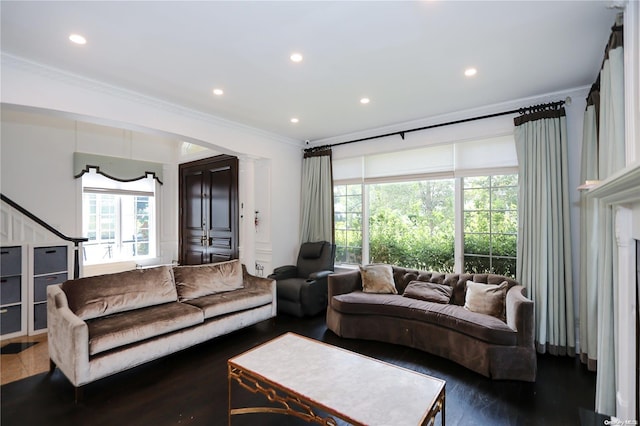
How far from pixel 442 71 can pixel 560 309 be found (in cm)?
264

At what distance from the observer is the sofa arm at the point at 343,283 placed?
12.3 ft

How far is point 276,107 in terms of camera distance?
3.62 m

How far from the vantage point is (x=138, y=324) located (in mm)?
2645

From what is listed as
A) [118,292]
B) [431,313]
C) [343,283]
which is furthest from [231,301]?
[431,313]

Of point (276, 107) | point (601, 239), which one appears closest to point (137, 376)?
point (276, 107)

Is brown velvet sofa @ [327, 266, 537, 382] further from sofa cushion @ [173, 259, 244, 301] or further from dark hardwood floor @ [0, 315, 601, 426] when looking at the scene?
sofa cushion @ [173, 259, 244, 301]

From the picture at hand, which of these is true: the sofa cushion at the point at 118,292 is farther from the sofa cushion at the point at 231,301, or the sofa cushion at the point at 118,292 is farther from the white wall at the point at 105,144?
the white wall at the point at 105,144

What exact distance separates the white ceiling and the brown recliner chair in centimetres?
229

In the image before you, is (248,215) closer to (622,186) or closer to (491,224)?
(491,224)

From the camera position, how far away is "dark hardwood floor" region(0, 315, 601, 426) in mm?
2090

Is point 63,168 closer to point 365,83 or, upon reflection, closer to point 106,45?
point 106,45

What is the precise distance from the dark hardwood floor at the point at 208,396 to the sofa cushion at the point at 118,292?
579 millimetres

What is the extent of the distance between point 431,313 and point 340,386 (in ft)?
5.31

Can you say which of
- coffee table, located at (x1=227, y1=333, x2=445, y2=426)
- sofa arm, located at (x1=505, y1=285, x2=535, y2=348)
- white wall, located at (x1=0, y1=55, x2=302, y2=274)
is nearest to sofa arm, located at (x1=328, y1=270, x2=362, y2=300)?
white wall, located at (x1=0, y1=55, x2=302, y2=274)
